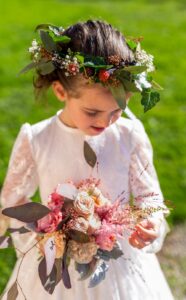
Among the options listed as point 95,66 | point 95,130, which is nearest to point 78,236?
point 95,130

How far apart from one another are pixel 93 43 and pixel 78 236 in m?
0.87

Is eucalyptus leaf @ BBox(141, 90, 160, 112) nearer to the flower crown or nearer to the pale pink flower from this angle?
the flower crown

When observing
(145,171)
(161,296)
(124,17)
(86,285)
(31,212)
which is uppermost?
(31,212)

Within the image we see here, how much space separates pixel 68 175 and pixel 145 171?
40 centimetres

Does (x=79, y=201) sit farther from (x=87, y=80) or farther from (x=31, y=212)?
(x=87, y=80)

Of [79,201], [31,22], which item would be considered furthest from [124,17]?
[79,201]

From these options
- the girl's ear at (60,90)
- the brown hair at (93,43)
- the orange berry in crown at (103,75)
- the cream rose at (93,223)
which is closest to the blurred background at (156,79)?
the girl's ear at (60,90)

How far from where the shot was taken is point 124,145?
2988mm

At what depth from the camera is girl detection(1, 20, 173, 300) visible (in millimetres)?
2650

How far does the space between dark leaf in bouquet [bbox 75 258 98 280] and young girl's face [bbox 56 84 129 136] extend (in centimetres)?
61

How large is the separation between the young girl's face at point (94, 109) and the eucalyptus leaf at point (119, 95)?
17 millimetres

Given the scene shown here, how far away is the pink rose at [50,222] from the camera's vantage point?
2564mm

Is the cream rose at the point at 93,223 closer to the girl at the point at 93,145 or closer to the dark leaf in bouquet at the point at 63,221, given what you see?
the dark leaf in bouquet at the point at 63,221

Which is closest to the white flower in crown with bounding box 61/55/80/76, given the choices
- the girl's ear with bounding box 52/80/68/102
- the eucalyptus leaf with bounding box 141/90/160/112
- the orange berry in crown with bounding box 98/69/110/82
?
the orange berry in crown with bounding box 98/69/110/82
